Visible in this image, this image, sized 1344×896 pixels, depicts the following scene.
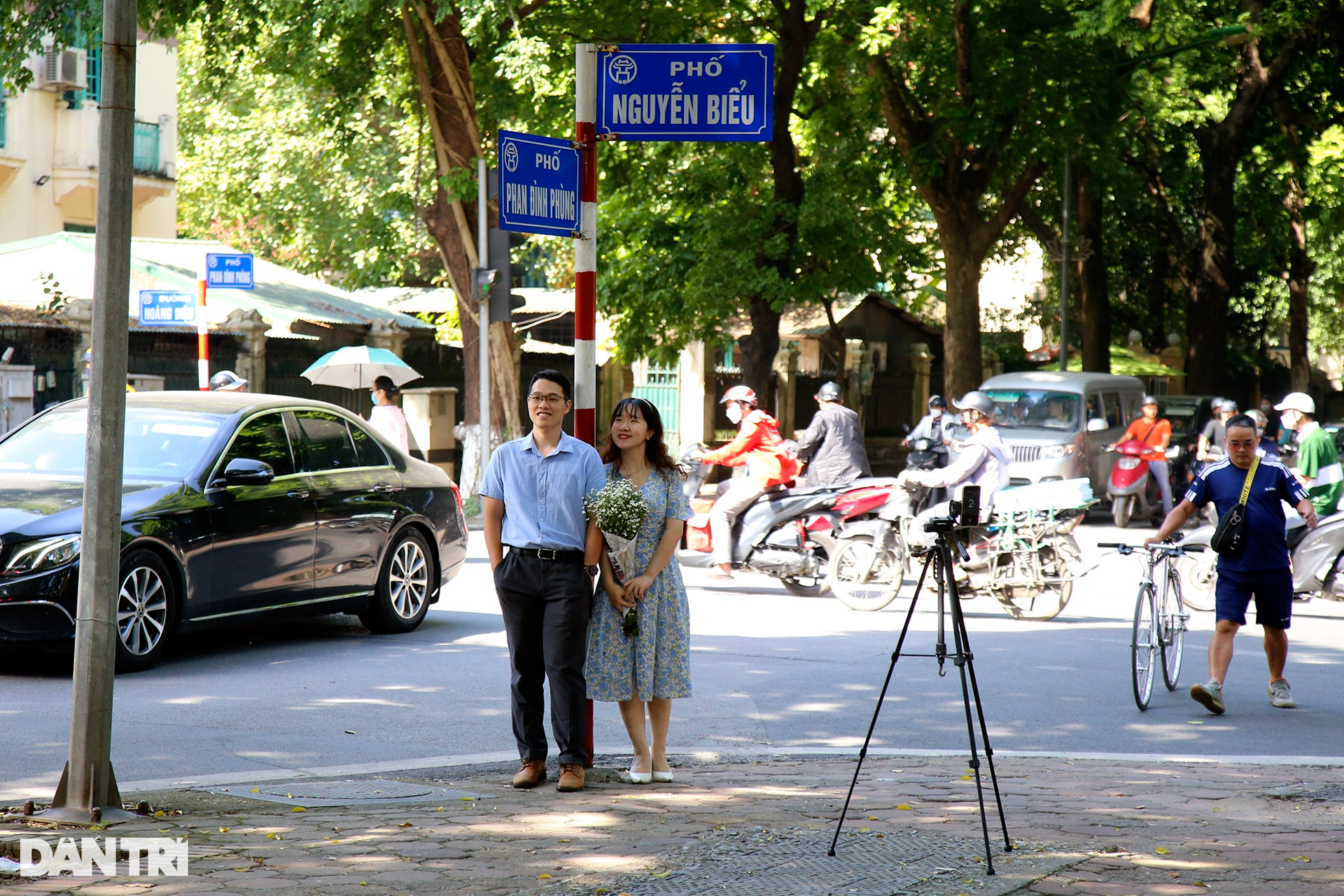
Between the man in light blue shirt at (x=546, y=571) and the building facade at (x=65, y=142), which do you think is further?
the building facade at (x=65, y=142)

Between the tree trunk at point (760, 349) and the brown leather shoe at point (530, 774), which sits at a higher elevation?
the tree trunk at point (760, 349)

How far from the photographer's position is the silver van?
2145cm

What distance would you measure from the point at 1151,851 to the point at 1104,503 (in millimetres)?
19282

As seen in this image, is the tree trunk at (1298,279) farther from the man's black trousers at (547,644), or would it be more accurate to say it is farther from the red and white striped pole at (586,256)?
the man's black trousers at (547,644)

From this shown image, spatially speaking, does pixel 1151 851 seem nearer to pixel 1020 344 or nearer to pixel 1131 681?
pixel 1131 681

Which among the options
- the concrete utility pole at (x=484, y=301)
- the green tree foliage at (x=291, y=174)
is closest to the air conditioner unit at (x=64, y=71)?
the green tree foliage at (x=291, y=174)

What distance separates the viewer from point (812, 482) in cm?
1547

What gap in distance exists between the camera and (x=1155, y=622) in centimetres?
866

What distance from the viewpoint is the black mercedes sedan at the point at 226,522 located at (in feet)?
27.9

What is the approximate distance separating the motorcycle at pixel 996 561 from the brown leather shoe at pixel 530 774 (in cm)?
646

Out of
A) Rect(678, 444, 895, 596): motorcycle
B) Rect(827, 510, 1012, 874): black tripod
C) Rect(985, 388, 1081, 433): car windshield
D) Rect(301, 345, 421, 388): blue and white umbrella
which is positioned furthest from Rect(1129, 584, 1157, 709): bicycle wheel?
Rect(985, 388, 1081, 433): car windshield

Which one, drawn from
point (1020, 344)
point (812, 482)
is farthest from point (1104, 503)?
point (1020, 344)

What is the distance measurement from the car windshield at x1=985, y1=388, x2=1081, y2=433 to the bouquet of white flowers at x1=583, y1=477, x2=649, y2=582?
665 inches

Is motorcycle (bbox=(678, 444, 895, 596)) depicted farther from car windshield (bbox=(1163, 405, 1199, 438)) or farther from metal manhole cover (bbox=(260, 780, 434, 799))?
car windshield (bbox=(1163, 405, 1199, 438))
